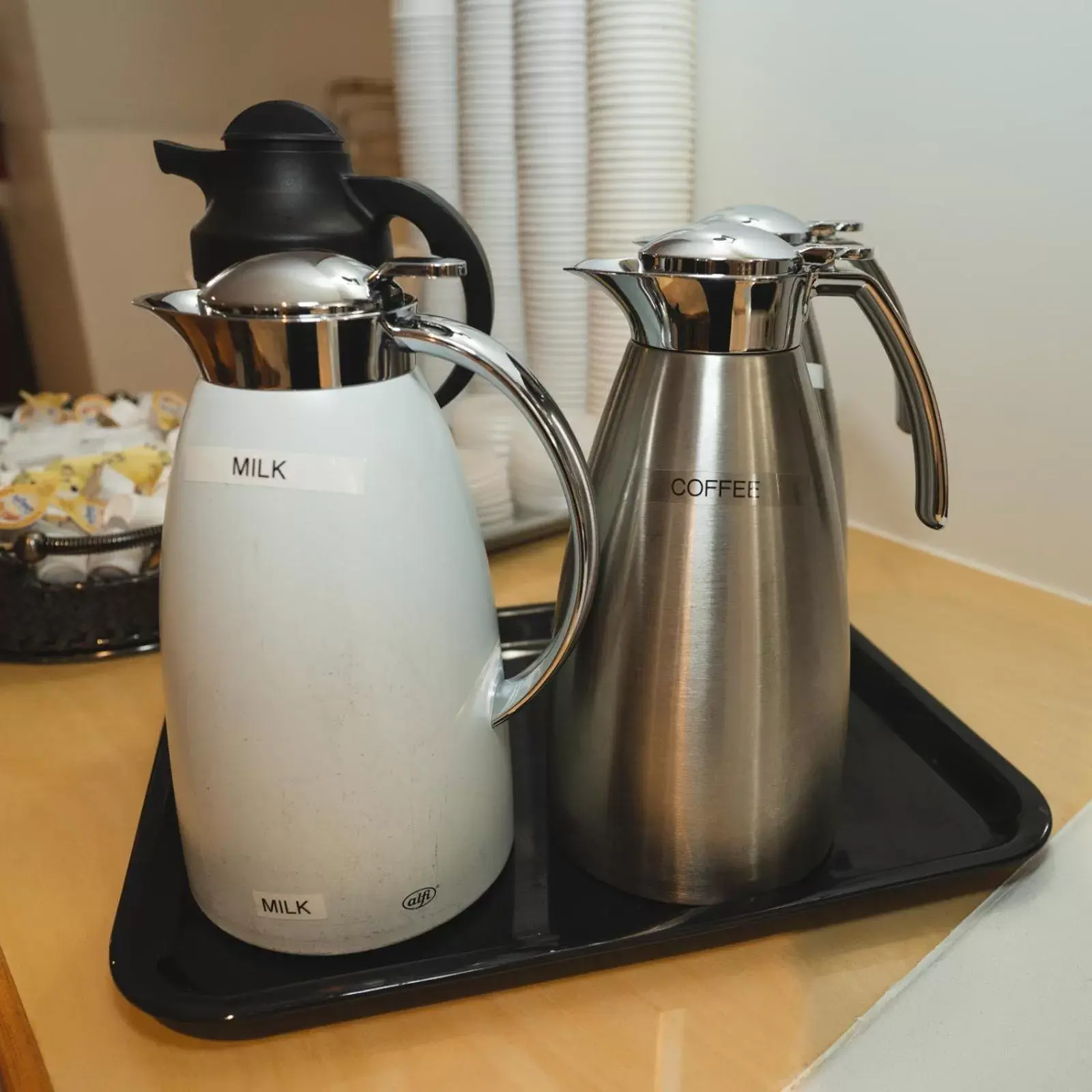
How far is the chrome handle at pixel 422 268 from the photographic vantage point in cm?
33

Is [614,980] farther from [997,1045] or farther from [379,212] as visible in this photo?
[379,212]

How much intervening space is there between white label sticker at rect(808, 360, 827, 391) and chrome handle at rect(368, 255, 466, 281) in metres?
0.24

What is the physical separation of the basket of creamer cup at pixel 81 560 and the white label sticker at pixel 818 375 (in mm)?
385

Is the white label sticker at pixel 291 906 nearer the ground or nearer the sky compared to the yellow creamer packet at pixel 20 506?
nearer the ground

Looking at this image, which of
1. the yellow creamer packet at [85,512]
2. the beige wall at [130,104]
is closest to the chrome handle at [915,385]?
the yellow creamer packet at [85,512]

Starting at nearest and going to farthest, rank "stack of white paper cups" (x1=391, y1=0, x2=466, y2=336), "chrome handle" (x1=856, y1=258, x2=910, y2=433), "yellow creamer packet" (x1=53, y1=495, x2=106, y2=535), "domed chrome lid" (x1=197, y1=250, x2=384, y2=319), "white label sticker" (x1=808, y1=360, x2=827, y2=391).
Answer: "domed chrome lid" (x1=197, y1=250, x2=384, y2=319), "chrome handle" (x1=856, y1=258, x2=910, y2=433), "white label sticker" (x1=808, y1=360, x2=827, y2=391), "yellow creamer packet" (x1=53, y1=495, x2=106, y2=535), "stack of white paper cups" (x1=391, y1=0, x2=466, y2=336)

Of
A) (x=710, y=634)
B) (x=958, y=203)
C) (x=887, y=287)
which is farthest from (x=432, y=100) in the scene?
(x=710, y=634)

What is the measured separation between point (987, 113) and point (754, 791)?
1.75 feet

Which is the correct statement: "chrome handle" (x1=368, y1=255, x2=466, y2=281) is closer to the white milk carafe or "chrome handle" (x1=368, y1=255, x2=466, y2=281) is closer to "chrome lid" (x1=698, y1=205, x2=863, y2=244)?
the white milk carafe

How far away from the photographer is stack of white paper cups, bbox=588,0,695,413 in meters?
0.72

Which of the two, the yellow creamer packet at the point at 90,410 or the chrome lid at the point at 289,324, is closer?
the chrome lid at the point at 289,324

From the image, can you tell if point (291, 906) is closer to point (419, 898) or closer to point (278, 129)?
point (419, 898)

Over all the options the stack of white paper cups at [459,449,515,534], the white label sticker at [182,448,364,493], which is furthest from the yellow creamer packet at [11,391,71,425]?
the white label sticker at [182,448,364,493]

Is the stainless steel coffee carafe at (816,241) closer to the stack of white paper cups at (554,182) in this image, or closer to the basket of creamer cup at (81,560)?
the stack of white paper cups at (554,182)
